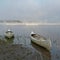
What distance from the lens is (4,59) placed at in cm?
1848

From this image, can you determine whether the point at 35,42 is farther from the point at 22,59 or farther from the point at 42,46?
the point at 22,59

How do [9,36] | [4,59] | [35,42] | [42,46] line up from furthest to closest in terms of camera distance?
[9,36] < [35,42] < [42,46] < [4,59]

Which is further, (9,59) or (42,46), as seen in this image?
(42,46)

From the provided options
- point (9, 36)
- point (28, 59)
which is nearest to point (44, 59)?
point (28, 59)

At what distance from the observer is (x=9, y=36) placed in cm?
4409

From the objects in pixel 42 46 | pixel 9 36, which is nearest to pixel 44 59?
pixel 42 46

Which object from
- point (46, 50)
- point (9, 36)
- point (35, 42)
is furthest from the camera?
point (9, 36)

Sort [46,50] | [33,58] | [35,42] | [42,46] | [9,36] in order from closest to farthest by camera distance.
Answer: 1. [33,58]
2. [46,50]
3. [42,46]
4. [35,42]
5. [9,36]

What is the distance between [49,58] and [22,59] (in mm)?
3863

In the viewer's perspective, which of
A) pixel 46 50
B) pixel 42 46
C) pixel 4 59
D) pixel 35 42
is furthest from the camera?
pixel 35 42

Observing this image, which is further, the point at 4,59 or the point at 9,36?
the point at 9,36

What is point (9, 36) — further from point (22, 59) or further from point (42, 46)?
point (22, 59)

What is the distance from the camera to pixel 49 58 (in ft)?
68.7

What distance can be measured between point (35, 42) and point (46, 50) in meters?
5.56
